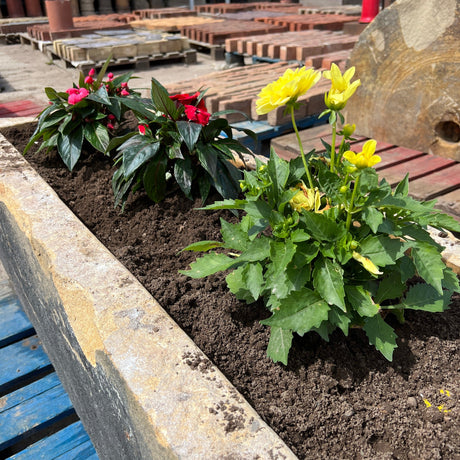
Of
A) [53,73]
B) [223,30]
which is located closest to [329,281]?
[223,30]

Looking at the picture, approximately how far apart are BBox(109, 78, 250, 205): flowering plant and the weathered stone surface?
4.65 feet

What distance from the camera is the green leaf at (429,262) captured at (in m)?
1.15

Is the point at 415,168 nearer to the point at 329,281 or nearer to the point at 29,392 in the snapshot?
the point at 329,281

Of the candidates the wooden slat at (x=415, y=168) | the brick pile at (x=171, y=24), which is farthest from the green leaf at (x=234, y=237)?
the brick pile at (x=171, y=24)

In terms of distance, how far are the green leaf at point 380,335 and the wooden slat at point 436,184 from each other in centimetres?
136

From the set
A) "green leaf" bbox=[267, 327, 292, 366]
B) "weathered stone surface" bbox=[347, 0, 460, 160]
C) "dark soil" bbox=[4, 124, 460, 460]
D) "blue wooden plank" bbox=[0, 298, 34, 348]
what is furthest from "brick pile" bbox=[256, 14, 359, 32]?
"green leaf" bbox=[267, 327, 292, 366]

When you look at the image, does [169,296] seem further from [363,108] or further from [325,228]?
[363,108]

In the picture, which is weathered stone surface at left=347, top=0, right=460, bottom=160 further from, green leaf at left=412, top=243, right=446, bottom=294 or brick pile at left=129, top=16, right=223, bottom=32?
brick pile at left=129, top=16, right=223, bottom=32

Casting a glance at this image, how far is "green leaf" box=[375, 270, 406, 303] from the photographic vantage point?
129cm

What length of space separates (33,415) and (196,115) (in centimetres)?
142

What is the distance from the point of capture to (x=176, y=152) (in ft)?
6.41

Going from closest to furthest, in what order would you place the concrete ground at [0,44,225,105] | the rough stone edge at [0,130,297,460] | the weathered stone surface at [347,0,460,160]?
the rough stone edge at [0,130,297,460] → the weathered stone surface at [347,0,460,160] → the concrete ground at [0,44,225,105]

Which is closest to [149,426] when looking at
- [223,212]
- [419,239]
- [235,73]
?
[419,239]

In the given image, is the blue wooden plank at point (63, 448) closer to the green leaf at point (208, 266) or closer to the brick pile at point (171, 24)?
the green leaf at point (208, 266)
